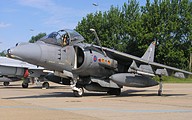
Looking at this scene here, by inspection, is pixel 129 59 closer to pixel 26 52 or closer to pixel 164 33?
pixel 26 52

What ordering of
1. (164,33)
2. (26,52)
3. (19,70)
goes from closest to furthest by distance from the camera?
1. (26,52)
2. (19,70)
3. (164,33)

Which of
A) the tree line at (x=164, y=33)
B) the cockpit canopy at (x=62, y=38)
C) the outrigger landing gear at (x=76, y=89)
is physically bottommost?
the outrigger landing gear at (x=76, y=89)

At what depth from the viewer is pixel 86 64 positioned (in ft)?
51.4

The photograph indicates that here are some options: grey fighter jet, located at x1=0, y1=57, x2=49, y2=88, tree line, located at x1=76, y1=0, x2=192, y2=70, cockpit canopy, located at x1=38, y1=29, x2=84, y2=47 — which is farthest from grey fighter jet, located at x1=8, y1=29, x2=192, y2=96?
tree line, located at x1=76, y1=0, x2=192, y2=70

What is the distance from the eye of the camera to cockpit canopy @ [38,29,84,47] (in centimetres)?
1532

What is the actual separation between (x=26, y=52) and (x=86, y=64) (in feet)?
10.5

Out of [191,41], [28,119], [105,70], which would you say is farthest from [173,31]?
[28,119]

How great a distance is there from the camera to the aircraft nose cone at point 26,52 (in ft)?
44.1

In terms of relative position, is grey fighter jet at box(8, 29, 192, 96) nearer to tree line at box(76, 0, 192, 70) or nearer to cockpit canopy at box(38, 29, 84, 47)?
cockpit canopy at box(38, 29, 84, 47)

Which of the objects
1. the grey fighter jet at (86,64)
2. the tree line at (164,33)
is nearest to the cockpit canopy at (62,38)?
the grey fighter jet at (86,64)

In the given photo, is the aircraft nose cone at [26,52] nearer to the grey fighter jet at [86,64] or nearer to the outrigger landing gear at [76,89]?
the grey fighter jet at [86,64]

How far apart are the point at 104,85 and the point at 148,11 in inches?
1584

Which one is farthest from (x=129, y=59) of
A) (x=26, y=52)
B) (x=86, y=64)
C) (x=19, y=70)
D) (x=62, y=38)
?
(x=19, y=70)

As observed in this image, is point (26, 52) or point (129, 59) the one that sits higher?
point (129, 59)
